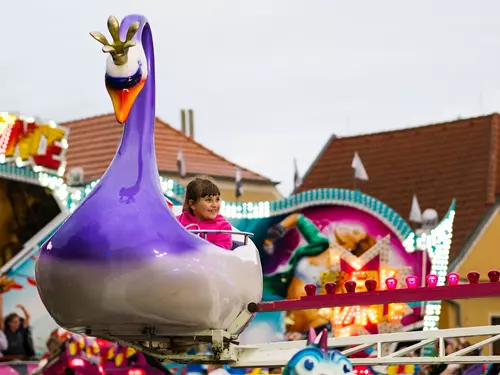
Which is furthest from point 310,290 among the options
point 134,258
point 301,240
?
point 301,240

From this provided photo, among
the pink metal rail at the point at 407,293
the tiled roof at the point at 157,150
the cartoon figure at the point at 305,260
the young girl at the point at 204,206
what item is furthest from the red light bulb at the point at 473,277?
the tiled roof at the point at 157,150

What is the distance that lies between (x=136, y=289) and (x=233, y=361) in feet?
2.80

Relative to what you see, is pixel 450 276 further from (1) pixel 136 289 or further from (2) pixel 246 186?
(2) pixel 246 186

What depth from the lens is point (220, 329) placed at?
20.7 feet

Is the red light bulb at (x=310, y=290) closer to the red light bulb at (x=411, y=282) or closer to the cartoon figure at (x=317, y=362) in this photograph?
the red light bulb at (x=411, y=282)

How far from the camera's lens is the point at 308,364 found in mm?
5504

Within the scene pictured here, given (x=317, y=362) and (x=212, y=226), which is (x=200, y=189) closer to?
(x=212, y=226)

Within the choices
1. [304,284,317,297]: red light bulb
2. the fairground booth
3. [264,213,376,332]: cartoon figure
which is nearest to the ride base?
[304,284,317,297]: red light bulb

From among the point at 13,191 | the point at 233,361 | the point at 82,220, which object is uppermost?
the point at 13,191

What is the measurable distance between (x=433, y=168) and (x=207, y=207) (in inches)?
992

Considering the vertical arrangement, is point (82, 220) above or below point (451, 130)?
below

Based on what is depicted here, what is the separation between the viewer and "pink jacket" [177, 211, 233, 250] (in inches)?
261

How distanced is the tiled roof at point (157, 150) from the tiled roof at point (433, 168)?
7.48ft

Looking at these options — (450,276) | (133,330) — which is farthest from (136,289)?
(450,276)
